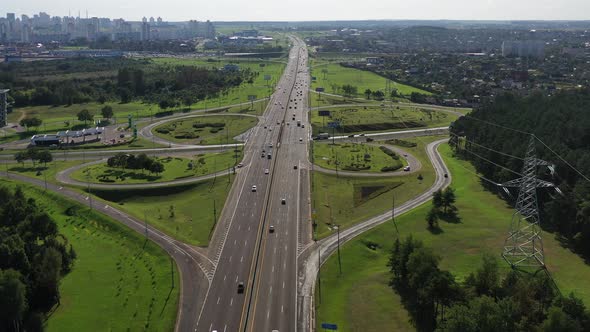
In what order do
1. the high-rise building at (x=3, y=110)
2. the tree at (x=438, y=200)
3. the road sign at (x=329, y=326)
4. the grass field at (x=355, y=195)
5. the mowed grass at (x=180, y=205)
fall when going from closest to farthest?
the road sign at (x=329, y=326)
the mowed grass at (x=180, y=205)
the grass field at (x=355, y=195)
the tree at (x=438, y=200)
the high-rise building at (x=3, y=110)

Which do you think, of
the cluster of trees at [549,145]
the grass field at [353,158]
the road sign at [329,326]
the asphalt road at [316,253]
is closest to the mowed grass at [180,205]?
the asphalt road at [316,253]

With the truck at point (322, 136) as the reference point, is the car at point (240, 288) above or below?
below

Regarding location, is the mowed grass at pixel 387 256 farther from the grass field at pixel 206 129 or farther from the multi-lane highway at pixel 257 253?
the grass field at pixel 206 129

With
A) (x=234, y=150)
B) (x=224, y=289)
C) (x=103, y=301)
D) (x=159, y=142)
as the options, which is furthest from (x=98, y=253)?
(x=159, y=142)

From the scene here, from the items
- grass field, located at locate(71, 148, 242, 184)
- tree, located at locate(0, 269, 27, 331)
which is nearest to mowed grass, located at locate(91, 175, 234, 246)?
grass field, located at locate(71, 148, 242, 184)

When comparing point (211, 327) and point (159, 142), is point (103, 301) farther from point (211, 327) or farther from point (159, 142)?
point (159, 142)

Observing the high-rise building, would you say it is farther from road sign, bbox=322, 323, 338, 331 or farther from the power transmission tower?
the power transmission tower

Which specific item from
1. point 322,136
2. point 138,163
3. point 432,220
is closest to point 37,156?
point 138,163
